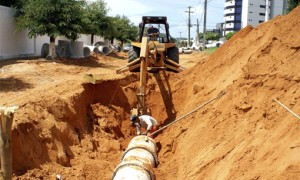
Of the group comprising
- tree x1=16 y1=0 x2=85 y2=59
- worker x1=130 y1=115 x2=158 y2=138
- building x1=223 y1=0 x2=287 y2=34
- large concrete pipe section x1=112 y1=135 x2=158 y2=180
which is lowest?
large concrete pipe section x1=112 y1=135 x2=158 y2=180

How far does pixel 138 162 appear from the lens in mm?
8297

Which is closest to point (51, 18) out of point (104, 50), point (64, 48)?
point (64, 48)

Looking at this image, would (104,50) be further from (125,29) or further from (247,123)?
(247,123)

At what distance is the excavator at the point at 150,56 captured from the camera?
11453mm

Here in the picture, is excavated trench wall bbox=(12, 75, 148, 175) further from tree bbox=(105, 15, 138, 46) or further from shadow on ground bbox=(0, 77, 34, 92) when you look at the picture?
tree bbox=(105, 15, 138, 46)

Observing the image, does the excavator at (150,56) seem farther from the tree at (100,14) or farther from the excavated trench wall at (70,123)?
the tree at (100,14)

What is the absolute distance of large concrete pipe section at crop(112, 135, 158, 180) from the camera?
25.1ft

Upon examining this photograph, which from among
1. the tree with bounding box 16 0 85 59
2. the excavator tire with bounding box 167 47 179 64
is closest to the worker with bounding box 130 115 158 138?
the excavator tire with bounding box 167 47 179 64

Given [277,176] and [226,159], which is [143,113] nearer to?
[226,159]

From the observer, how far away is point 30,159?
809cm

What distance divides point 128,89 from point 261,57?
244 inches

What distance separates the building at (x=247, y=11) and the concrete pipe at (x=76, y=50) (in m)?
63.6

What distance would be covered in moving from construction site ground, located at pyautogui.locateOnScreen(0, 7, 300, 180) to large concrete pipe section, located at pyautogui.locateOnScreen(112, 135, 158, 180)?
23.3 inches

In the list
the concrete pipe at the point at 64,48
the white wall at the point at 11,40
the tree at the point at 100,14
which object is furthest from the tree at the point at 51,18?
the tree at the point at 100,14
